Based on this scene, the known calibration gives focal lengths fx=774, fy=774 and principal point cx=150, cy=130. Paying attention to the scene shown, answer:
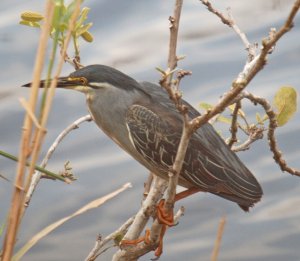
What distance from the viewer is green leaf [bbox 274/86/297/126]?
2.10 meters

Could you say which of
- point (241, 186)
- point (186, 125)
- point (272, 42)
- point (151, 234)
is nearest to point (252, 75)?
point (272, 42)

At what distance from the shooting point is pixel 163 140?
2551 millimetres

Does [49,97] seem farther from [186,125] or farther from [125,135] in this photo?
[125,135]

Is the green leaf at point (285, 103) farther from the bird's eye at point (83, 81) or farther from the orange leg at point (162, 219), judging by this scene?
the bird's eye at point (83, 81)

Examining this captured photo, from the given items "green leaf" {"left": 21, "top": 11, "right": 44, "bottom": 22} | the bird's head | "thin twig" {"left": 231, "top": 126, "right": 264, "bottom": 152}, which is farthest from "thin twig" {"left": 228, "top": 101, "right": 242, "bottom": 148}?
"green leaf" {"left": 21, "top": 11, "right": 44, "bottom": 22}

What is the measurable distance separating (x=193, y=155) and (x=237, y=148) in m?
0.15

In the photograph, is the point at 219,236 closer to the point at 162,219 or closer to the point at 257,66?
the point at 257,66

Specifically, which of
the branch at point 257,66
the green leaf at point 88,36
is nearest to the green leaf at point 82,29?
the green leaf at point 88,36

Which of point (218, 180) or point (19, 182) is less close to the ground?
point (218, 180)

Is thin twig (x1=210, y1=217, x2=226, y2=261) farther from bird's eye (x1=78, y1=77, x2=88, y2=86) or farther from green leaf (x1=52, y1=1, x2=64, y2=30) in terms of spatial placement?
bird's eye (x1=78, y1=77, x2=88, y2=86)

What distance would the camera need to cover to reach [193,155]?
254 centimetres

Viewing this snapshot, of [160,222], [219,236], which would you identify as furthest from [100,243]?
[219,236]

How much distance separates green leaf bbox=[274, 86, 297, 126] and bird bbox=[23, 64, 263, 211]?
384mm

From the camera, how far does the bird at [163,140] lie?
2.46 meters
